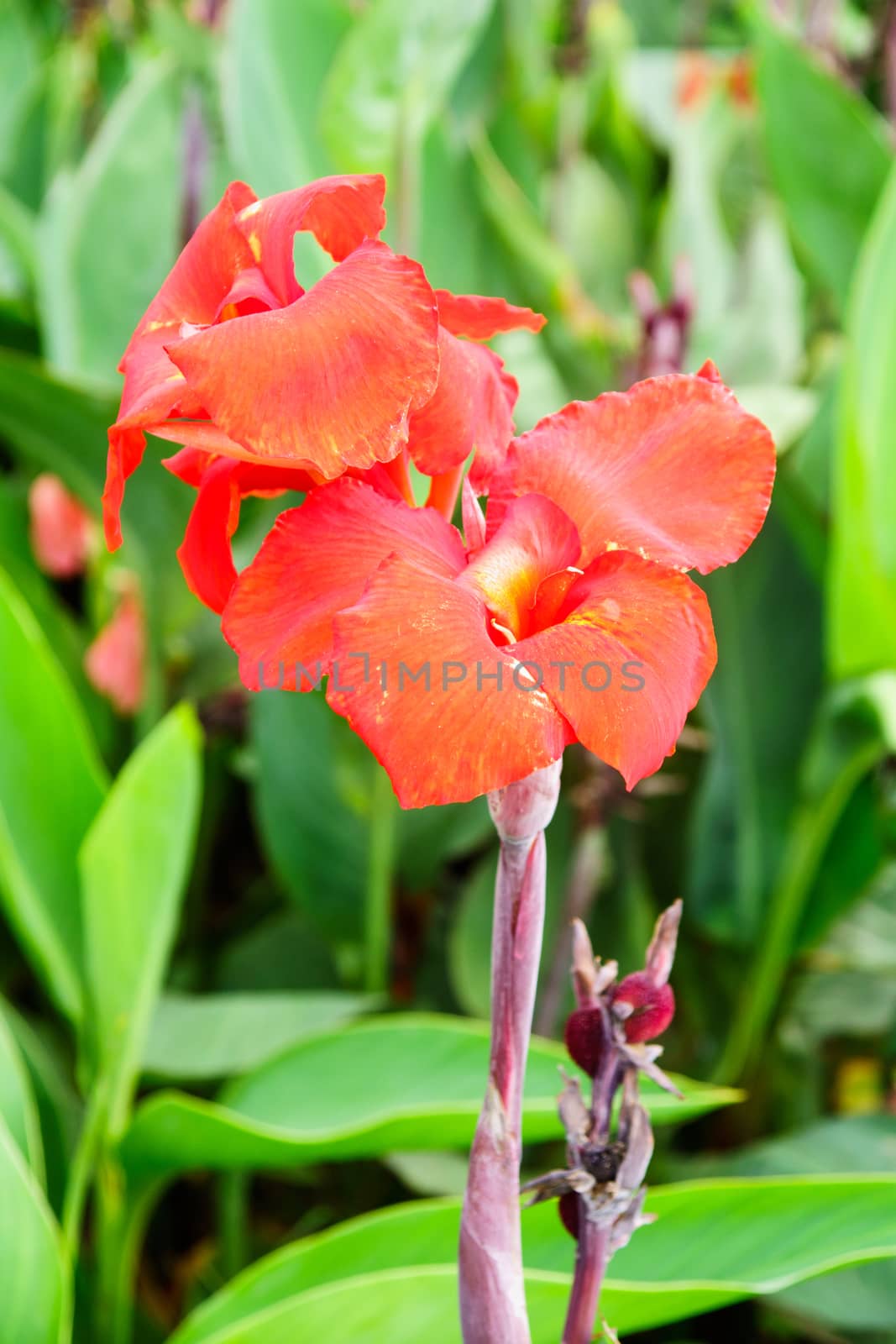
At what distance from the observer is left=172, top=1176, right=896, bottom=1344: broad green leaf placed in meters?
0.44

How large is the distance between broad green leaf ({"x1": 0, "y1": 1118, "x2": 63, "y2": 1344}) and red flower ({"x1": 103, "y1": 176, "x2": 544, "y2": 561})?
0.27m

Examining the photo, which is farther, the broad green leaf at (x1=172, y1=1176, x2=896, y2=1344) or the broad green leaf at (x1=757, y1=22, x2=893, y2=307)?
the broad green leaf at (x1=757, y1=22, x2=893, y2=307)

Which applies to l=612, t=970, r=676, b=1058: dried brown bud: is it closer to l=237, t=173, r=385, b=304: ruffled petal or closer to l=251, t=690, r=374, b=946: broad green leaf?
l=237, t=173, r=385, b=304: ruffled petal

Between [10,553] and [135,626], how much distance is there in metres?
0.17

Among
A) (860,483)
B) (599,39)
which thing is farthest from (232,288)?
(599,39)

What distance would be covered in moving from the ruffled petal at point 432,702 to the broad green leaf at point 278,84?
640 mm

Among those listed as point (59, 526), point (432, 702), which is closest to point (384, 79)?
point (59, 526)

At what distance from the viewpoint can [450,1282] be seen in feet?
1.43

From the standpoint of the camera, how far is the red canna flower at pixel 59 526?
960 mm

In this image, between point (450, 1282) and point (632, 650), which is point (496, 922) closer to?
point (632, 650)

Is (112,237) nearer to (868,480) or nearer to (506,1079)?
(868,480)

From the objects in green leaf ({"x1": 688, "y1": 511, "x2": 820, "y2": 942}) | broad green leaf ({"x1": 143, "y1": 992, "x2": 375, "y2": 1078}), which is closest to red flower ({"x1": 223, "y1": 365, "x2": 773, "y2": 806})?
broad green leaf ({"x1": 143, "y1": 992, "x2": 375, "y2": 1078})

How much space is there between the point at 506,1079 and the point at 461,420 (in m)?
0.15

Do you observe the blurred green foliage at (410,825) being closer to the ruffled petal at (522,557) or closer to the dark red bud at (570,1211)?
the dark red bud at (570,1211)
